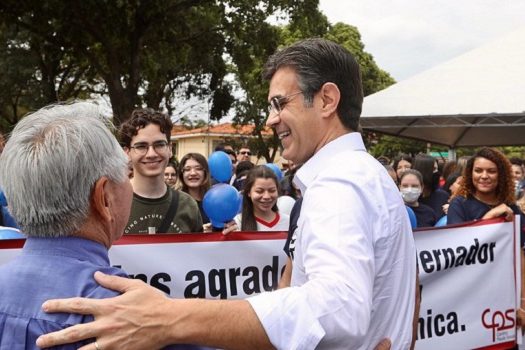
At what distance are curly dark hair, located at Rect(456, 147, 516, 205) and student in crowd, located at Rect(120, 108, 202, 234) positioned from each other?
2403mm

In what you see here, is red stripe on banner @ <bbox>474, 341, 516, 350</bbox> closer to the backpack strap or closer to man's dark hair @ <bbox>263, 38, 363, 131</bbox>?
the backpack strap

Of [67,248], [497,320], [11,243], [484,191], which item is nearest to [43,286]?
[67,248]

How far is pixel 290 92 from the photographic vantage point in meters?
1.97

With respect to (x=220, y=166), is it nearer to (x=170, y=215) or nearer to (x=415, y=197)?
(x=415, y=197)

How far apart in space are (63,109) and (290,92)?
688 millimetres

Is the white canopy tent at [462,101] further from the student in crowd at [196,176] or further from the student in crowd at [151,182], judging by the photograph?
the student in crowd at [151,182]

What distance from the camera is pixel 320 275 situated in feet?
4.84

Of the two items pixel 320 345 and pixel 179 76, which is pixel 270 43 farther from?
pixel 320 345

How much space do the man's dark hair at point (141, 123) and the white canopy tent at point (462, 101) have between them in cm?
976

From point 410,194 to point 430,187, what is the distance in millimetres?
1215

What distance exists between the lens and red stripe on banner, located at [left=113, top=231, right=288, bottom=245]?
3529mm

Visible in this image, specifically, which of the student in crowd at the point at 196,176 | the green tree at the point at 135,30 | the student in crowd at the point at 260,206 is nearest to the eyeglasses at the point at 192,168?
the student in crowd at the point at 196,176

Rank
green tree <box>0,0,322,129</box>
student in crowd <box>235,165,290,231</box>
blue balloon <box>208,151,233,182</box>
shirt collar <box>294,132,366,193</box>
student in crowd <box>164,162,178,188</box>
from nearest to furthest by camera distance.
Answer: shirt collar <box>294,132,366,193</box>, student in crowd <box>235,165,290,231</box>, blue balloon <box>208,151,233,182</box>, student in crowd <box>164,162,178,188</box>, green tree <box>0,0,322,129</box>

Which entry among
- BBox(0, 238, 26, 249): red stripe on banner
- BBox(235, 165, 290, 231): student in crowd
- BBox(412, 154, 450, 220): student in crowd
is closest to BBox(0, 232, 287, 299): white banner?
BBox(0, 238, 26, 249): red stripe on banner
